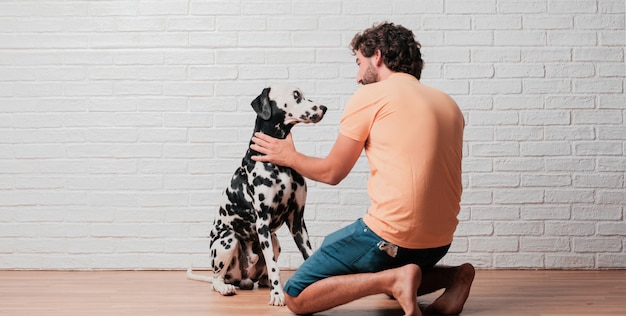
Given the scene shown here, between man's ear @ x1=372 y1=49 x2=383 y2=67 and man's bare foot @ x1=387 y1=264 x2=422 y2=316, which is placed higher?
man's ear @ x1=372 y1=49 x2=383 y2=67

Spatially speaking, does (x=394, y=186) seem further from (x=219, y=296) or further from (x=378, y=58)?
(x=219, y=296)

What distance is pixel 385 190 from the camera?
266 centimetres

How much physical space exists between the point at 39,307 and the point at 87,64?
170 cm

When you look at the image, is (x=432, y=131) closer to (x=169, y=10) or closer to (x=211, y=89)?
(x=211, y=89)

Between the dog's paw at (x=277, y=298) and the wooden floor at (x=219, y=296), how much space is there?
52 millimetres

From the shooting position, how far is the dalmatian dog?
316 cm

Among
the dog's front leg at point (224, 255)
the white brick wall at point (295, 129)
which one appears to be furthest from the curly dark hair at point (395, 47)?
the white brick wall at point (295, 129)

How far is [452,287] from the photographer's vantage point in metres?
2.90

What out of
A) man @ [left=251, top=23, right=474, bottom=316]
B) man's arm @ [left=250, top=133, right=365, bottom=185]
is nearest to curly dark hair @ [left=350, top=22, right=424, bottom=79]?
man @ [left=251, top=23, right=474, bottom=316]

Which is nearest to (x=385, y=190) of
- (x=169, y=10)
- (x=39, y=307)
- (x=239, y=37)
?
(x=39, y=307)

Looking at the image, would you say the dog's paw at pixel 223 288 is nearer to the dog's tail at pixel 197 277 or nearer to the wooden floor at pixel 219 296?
the wooden floor at pixel 219 296

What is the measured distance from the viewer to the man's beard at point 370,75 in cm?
291

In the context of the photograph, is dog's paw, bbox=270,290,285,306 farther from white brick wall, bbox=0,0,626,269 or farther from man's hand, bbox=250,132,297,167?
white brick wall, bbox=0,0,626,269

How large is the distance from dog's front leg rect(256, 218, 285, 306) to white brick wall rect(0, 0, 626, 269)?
971 mm
